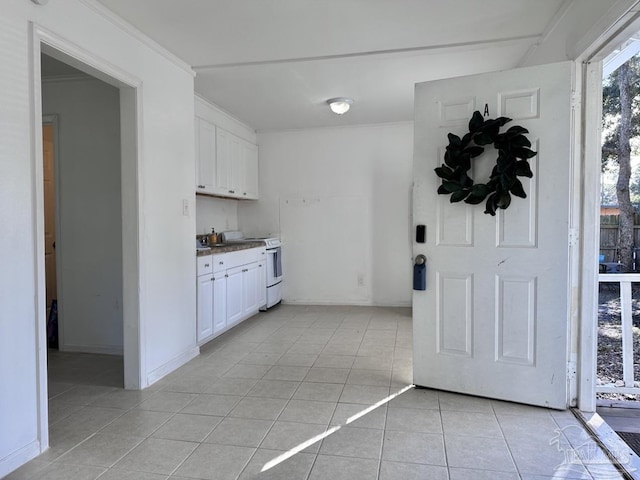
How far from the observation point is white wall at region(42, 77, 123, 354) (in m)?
3.70

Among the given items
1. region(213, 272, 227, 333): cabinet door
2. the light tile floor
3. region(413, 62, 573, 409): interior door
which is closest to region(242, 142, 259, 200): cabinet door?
region(213, 272, 227, 333): cabinet door

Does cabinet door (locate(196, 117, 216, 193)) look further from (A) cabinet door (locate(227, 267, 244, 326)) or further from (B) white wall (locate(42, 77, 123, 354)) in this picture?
(A) cabinet door (locate(227, 267, 244, 326))

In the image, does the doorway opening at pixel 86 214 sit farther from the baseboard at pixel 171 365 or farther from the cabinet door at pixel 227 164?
the cabinet door at pixel 227 164

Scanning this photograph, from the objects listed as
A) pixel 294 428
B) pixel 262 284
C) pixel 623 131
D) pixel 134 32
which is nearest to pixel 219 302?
pixel 262 284

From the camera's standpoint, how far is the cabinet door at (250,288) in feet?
15.6

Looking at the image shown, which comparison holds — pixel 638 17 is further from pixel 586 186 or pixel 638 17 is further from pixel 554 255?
pixel 554 255

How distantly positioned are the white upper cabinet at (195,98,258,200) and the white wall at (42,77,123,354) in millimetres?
868

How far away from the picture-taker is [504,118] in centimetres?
251

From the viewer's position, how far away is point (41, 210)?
2.12 metres

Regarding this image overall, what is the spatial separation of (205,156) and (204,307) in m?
1.67

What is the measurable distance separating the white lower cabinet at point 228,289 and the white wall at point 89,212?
29.4 inches

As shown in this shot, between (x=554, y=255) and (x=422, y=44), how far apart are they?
71.7 inches

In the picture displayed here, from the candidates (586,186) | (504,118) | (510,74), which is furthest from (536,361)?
(510,74)

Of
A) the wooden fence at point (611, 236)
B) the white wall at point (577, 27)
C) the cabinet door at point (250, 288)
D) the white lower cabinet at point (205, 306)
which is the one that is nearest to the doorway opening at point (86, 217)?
the white lower cabinet at point (205, 306)
